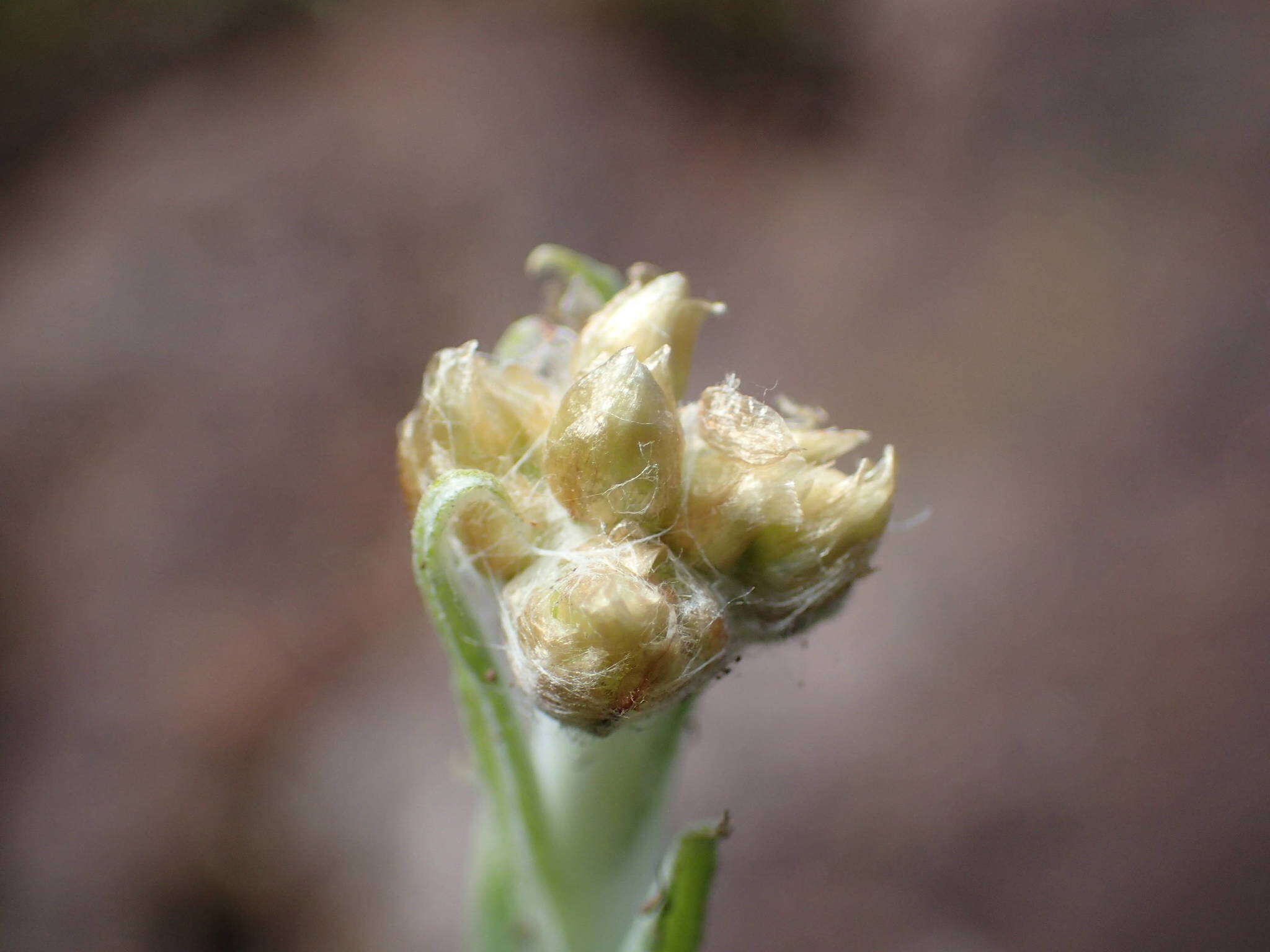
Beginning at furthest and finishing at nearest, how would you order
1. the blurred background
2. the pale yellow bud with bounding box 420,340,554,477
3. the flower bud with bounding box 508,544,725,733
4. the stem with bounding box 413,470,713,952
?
the blurred background → the stem with bounding box 413,470,713,952 → the pale yellow bud with bounding box 420,340,554,477 → the flower bud with bounding box 508,544,725,733

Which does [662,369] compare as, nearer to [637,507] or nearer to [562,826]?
[637,507]

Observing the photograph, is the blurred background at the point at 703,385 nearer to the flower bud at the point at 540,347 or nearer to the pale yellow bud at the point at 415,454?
the flower bud at the point at 540,347

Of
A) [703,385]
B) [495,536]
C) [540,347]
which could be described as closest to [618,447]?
[495,536]

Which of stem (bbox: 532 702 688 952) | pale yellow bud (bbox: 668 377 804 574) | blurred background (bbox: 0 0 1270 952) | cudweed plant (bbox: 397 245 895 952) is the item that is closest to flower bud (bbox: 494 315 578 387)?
cudweed plant (bbox: 397 245 895 952)

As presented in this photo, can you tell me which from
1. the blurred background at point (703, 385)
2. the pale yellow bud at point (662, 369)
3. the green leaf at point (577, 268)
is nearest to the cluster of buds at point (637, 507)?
the pale yellow bud at point (662, 369)

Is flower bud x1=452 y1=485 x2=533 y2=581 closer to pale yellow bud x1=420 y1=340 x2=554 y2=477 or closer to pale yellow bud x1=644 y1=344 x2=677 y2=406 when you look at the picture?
pale yellow bud x1=420 y1=340 x2=554 y2=477

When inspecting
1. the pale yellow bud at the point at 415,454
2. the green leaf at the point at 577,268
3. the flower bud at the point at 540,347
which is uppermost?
the green leaf at the point at 577,268
